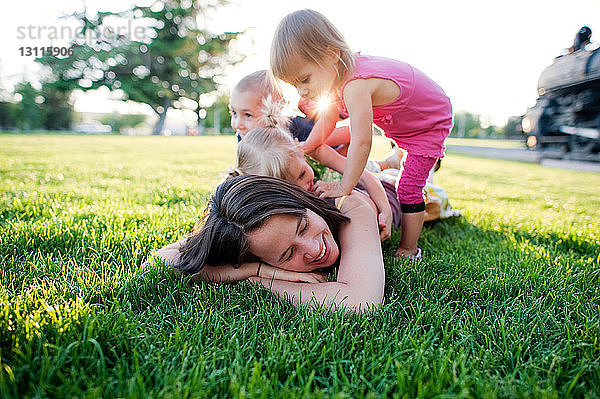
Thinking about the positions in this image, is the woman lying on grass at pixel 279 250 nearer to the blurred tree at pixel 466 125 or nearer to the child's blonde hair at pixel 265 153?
the child's blonde hair at pixel 265 153

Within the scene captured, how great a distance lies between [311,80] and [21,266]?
5.72 feet

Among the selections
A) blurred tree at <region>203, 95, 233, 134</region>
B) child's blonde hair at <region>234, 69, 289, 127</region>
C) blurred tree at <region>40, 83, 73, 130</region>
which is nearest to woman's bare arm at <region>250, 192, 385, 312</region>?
child's blonde hair at <region>234, 69, 289, 127</region>

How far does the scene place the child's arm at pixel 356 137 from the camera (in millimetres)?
2078

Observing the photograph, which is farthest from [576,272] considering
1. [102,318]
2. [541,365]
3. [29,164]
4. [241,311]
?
[29,164]

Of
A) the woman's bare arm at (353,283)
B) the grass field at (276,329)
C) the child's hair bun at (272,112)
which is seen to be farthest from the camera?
the child's hair bun at (272,112)

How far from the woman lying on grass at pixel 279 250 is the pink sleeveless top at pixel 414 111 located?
3.35 ft

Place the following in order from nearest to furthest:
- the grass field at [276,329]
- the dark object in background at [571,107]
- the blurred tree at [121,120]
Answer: the grass field at [276,329] → the dark object in background at [571,107] → the blurred tree at [121,120]

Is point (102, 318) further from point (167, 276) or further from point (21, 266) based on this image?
point (21, 266)

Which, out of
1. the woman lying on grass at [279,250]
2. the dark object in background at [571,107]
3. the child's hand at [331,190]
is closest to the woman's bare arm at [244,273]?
the woman lying on grass at [279,250]

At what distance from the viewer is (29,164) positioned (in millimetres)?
6387

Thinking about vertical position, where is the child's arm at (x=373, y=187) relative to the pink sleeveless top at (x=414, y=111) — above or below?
below

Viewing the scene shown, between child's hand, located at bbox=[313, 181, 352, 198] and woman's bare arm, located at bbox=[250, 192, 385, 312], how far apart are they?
27cm

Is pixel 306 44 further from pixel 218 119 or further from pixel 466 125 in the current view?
pixel 466 125

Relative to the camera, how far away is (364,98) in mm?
2156
